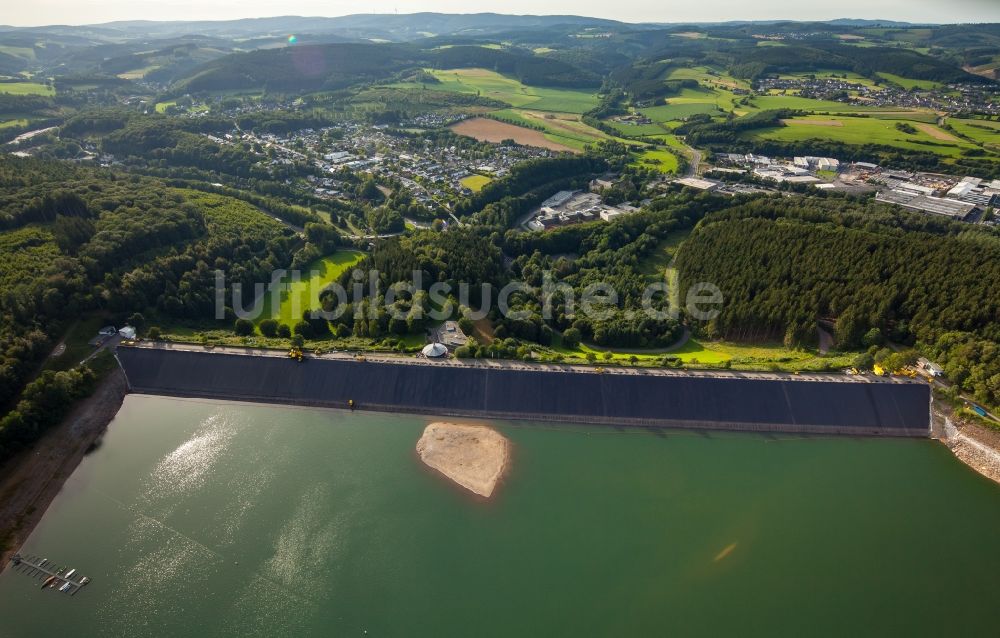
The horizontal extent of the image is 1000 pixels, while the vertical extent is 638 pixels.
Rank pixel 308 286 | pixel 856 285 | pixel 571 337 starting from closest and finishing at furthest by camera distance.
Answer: pixel 571 337
pixel 856 285
pixel 308 286

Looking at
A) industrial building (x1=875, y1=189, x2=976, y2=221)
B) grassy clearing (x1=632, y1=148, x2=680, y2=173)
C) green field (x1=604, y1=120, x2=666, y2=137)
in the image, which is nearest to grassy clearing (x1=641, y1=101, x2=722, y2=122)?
green field (x1=604, y1=120, x2=666, y2=137)

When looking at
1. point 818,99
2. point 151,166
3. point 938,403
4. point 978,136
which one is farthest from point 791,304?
point 818,99

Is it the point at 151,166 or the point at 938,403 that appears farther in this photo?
the point at 151,166

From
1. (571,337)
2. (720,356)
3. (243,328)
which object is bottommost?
(720,356)

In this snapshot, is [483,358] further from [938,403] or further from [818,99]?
[818,99]

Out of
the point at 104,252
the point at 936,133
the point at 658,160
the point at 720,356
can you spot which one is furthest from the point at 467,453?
the point at 936,133

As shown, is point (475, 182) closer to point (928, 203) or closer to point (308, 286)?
point (308, 286)

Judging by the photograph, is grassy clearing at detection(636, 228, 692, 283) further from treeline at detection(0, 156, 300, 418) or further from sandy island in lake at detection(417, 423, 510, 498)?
treeline at detection(0, 156, 300, 418)

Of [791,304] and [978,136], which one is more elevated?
[978,136]
